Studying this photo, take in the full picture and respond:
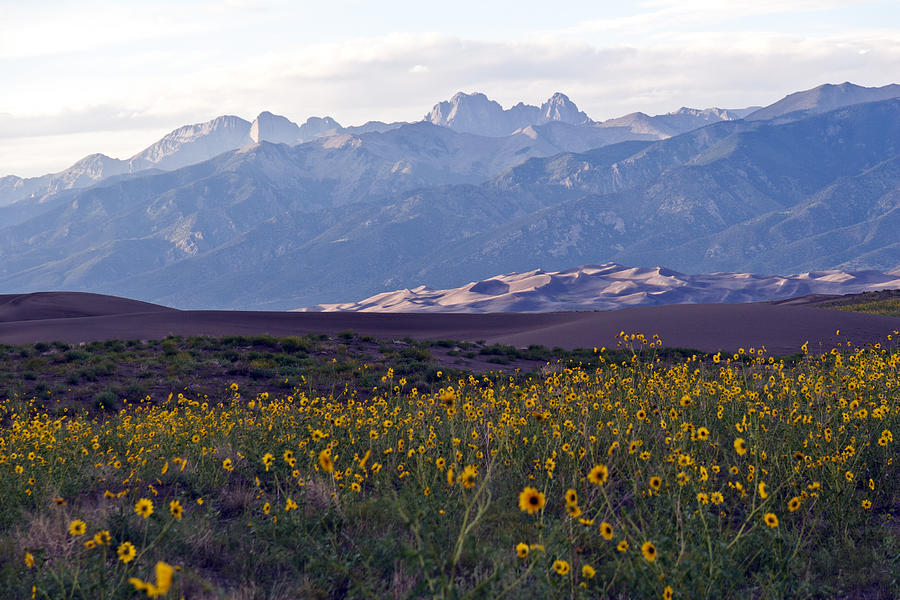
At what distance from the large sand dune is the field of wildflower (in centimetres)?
2781

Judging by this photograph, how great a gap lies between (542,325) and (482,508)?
49.1 meters

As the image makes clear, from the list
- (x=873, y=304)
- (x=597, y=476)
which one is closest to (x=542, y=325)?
(x=873, y=304)

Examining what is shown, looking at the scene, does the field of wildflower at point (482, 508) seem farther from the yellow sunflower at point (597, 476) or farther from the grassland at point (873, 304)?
the grassland at point (873, 304)

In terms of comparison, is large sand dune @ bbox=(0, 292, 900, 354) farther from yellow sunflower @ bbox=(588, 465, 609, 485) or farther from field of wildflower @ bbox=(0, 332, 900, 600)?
yellow sunflower @ bbox=(588, 465, 609, 485)

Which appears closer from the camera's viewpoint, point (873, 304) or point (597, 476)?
point (597, 476)

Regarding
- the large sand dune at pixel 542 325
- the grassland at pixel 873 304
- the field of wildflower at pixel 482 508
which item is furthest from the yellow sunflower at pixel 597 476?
the grassland at pixel 873 304

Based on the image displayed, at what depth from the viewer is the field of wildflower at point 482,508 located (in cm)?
482

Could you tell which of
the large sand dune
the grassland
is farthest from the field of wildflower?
the grassland

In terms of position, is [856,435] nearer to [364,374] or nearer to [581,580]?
[581,580]

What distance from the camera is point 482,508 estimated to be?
13.1ft

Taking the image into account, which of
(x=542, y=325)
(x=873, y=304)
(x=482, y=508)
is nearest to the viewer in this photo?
(x=482, y=508)

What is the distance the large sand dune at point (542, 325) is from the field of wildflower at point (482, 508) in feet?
91.2

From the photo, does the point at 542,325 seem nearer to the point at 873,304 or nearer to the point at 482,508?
the point at 873,304

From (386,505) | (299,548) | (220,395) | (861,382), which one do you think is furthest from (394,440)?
(220,395)
